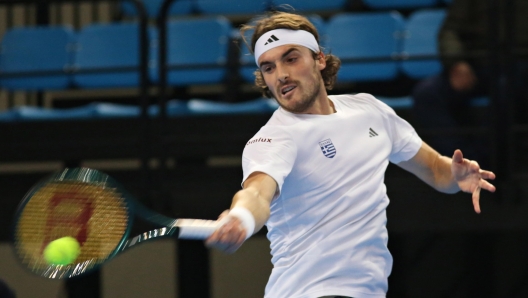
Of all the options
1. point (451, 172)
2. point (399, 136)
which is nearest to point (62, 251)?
point (399, 136)

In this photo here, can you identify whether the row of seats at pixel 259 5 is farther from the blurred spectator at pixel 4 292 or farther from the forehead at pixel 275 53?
the forehead at pixel 275 53

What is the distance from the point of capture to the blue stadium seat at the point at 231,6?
7.83 meters

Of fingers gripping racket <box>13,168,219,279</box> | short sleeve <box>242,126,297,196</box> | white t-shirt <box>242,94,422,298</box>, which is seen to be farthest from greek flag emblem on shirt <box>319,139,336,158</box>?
fingers gripping racket <box>13,168,219,279</box>

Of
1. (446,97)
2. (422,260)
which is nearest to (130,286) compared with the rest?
(422,260)

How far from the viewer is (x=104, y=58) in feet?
23.5

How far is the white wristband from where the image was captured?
9.11ft

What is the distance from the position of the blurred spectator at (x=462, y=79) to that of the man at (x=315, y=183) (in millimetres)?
2299

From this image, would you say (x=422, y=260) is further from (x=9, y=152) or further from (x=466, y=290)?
(x=9, y=152)

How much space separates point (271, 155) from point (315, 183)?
→ 259 millimetres

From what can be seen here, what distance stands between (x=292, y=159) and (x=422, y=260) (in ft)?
14.7

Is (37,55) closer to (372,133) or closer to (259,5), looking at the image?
(259,5)

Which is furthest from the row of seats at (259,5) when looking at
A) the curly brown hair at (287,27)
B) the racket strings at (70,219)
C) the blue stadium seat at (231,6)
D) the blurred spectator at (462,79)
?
the racket strings at (70,219)

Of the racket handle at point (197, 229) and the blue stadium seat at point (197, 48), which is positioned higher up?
the racket handle at point (197, 229)

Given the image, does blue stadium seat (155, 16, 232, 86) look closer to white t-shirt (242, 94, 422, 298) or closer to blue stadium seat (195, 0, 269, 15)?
blue stadium seat (195, 0, 269, 15)
